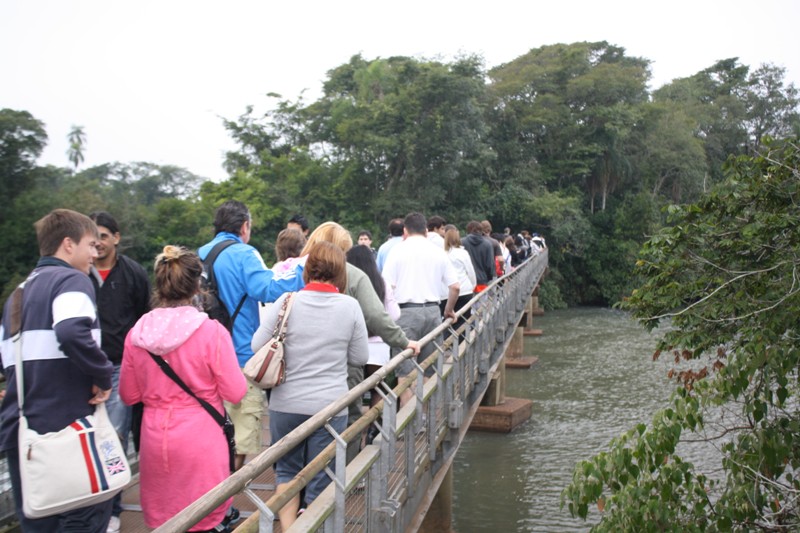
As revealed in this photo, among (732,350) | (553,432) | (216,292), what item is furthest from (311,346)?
(553,432)

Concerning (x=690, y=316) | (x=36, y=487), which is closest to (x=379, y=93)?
(x=690, y=316)

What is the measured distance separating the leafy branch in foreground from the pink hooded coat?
252cm

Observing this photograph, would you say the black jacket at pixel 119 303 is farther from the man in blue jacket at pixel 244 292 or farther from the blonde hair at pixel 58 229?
the blonde hair at pixel 58 229

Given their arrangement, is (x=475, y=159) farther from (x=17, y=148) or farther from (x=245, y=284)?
(x=245, y=284)

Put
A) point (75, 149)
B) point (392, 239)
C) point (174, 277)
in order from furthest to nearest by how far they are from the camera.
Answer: point (75, 149) < point (392, 239) < point (174, 277)

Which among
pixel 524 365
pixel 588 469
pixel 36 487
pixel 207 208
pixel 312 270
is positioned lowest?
pixel 524 365

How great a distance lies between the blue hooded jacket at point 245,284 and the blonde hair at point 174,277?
83 centimetres

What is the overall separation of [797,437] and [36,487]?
4.26m

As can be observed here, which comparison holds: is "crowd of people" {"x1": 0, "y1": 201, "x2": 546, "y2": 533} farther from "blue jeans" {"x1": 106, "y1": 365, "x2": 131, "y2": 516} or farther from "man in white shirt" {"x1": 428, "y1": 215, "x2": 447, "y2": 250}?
"man in white shirt" {"x1": 428, "y1": 215, "x2": 447, "y2": 250}

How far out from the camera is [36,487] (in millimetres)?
2680

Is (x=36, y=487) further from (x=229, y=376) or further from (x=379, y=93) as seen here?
(x=379, y=93)

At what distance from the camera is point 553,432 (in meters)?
14.0

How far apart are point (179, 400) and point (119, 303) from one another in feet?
3.37

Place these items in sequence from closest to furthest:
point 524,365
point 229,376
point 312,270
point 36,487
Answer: point 36,487 < point 229,376 < point 312,270 < point 524,365
